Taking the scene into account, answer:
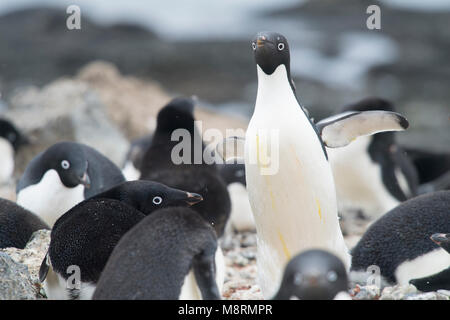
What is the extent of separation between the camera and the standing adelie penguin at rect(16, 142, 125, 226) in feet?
16.1

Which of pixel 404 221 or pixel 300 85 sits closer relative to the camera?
pixel 404 221

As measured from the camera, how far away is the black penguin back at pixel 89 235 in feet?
11.2

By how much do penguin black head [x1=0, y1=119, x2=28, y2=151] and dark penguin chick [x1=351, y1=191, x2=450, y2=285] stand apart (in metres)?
4.64

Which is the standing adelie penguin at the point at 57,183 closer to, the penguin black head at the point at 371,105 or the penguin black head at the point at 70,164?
the penguin black head at the point at 70,164

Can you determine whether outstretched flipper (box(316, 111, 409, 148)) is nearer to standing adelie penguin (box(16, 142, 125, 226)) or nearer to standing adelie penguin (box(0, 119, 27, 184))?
standing adelie penguin (box(16, 142, 125, 226))

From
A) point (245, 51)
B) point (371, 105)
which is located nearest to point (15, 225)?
point (371, 105)

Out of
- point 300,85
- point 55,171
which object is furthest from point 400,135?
point 55,171

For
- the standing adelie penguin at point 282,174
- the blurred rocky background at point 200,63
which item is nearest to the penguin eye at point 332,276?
the standing adelie penguin at point 282,174

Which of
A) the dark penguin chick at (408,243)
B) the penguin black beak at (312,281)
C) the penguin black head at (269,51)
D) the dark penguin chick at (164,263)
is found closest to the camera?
the penguin black beak at (312,281)

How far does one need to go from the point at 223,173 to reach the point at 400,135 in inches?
306

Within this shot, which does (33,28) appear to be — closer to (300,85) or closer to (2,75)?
(2,75)

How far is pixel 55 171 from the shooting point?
16.3 feet

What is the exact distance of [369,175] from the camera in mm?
6633
